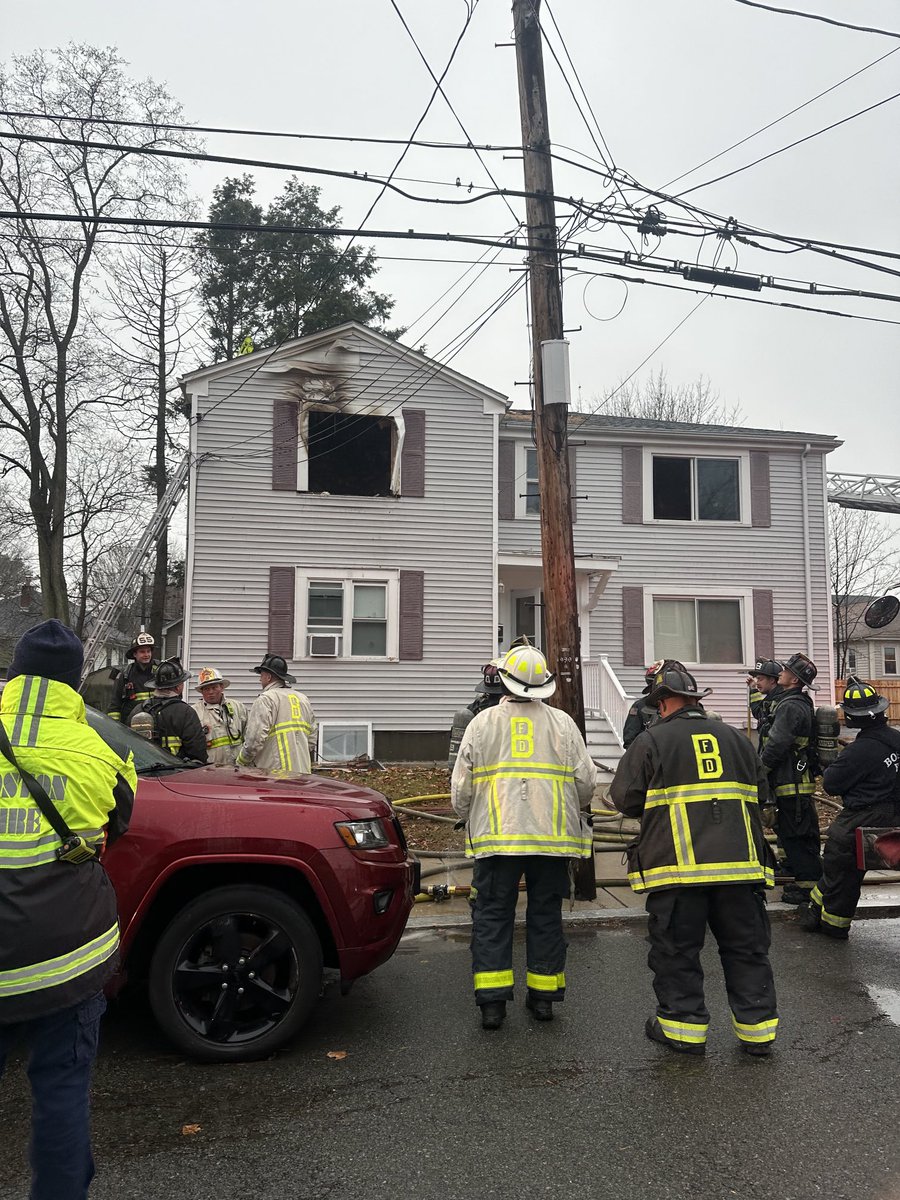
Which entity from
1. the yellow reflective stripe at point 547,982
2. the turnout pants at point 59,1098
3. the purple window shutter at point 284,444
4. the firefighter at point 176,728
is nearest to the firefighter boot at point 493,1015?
the yellow reflective stripe at point 547,982

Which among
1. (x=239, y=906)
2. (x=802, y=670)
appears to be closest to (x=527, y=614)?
(x=802, y=670)

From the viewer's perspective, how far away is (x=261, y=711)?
6.36m

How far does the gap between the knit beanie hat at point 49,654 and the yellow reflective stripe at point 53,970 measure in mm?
776

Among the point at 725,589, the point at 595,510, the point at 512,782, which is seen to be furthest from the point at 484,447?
the point at 512,782

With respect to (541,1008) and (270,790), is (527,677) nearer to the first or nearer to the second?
(270,790)

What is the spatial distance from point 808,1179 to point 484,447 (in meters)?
13.4

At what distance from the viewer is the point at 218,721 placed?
7023mm

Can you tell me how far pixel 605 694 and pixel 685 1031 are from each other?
10.8m

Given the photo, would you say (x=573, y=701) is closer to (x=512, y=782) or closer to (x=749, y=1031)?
(x=512, y=782)

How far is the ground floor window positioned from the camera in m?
16.3

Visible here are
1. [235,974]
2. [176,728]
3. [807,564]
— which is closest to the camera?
[235,974]

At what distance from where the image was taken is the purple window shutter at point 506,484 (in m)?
16.1

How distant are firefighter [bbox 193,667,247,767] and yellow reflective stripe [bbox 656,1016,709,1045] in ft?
13.6

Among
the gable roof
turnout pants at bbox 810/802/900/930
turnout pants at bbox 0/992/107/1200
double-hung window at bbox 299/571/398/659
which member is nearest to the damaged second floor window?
the gable roof
